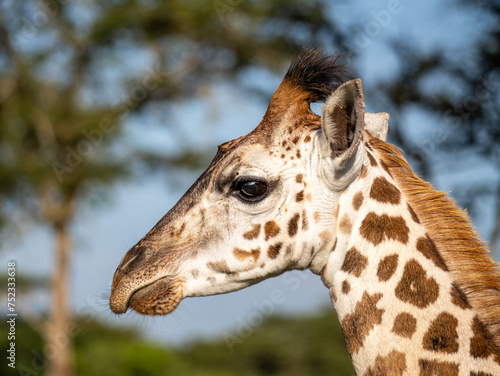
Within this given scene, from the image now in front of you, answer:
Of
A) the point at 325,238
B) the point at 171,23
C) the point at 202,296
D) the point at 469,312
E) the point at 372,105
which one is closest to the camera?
the point at 469,312

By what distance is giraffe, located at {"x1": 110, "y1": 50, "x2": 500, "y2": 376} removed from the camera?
337cm

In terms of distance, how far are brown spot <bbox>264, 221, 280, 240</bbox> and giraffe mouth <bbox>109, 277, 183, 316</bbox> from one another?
0.66 meters

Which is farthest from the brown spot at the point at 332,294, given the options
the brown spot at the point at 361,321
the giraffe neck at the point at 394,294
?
the brown spot at the point at 361,321

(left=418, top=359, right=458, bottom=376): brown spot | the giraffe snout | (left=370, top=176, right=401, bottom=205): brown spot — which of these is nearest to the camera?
(left=418, top=359, right=458, bottom=376): brown spot

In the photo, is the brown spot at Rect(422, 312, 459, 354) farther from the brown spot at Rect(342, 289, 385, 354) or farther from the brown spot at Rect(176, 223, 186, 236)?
the brown spot at Rect(176, 223, 186, 236)

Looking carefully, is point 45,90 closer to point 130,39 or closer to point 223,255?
point 130,39

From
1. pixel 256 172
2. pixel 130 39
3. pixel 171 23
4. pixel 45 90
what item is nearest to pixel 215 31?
pixel 171 23

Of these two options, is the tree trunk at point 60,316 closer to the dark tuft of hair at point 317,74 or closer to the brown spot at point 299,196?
the dark tuft of hair at point 317,74

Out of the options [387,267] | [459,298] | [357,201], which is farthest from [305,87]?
[459,298]

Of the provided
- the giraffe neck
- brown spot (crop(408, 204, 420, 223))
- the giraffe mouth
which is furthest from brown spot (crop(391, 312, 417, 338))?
the giraffe mouth

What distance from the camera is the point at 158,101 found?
20734 mm

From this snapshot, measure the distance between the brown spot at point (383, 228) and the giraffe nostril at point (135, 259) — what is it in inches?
55.8

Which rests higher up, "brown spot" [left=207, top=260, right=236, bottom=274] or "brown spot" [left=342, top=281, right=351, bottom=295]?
"brown spot" [left=207, top=260, right=236, bottom=274]

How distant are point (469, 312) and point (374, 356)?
0.59 m
